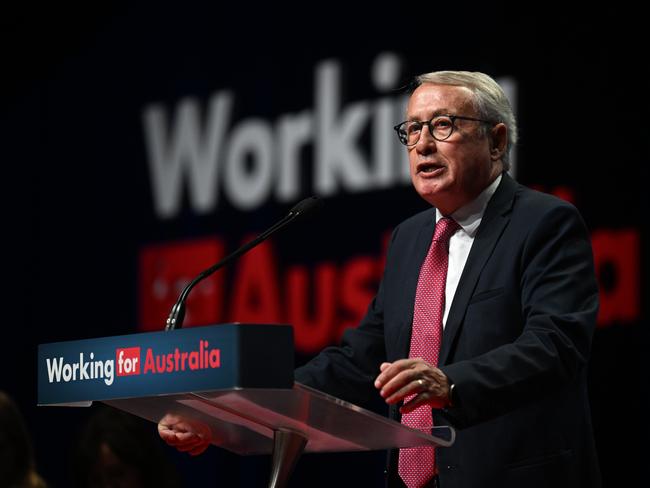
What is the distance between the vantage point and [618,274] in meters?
4.10

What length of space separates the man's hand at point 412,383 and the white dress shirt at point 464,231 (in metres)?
0.51

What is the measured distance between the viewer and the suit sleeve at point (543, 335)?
2027mm

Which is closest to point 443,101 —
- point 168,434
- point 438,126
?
point 438,126

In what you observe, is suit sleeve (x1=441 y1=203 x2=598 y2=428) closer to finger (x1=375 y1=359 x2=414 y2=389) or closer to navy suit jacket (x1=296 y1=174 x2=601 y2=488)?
navy suit jacket (x1=296 y1=174 x2=601 y2=488)

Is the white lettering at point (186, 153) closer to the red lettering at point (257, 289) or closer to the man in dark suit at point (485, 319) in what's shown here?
the red lettering at point (257, 289)

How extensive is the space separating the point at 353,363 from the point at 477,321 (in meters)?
0.40

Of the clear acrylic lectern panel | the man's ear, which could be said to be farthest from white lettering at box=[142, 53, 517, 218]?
the clear acrylic lectern panel

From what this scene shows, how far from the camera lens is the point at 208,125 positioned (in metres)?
5.68

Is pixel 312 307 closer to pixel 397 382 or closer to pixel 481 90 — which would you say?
pixel 481 90

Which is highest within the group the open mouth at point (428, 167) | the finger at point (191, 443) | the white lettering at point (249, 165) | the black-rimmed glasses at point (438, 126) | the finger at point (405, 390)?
the white lettering at point (249, 165)

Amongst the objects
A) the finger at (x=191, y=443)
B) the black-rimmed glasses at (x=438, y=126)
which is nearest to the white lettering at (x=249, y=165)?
the black-rimmed glasses at (x=438, y=126)

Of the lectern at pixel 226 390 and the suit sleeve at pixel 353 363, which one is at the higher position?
the suit sleeve at pixel 353 363

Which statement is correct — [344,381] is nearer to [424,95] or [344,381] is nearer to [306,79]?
[424,95]

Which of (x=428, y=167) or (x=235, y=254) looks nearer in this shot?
(x=235, y=254)
